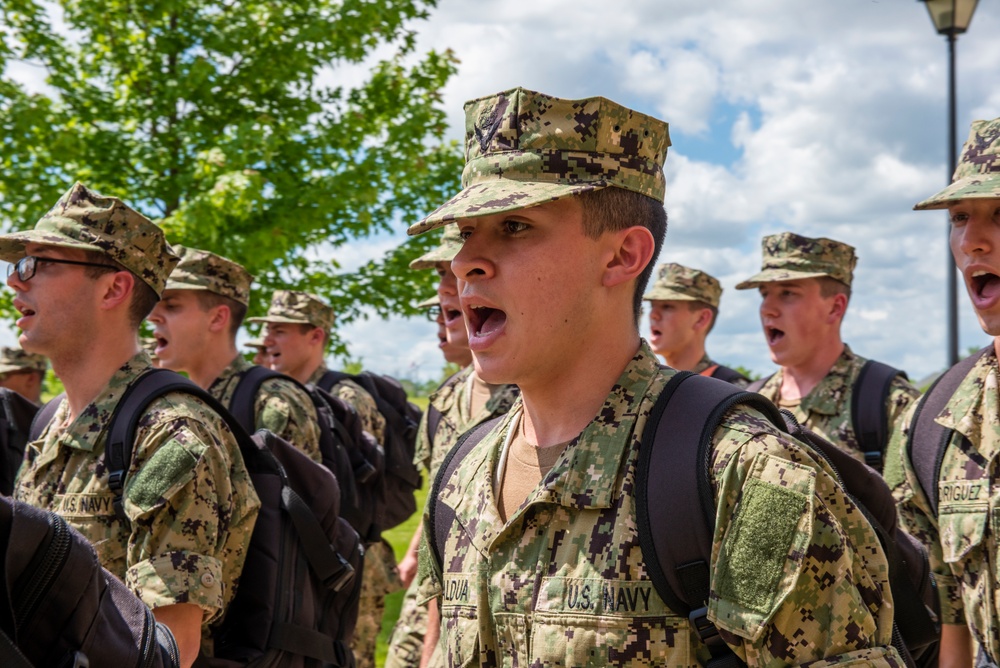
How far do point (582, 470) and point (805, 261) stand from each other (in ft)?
18.2

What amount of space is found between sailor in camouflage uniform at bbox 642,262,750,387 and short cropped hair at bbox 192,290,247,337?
143 inches

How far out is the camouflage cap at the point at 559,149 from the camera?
2.67 metres

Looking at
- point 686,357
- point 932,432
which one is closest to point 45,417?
point 932,432

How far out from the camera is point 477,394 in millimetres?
6766

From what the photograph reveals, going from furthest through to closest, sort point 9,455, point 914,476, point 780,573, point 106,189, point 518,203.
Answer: point 106,189, point 9,455, point 914,476, point 518,203, point 780,573

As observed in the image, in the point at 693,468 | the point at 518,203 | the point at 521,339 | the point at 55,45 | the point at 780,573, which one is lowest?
the point at 780,573

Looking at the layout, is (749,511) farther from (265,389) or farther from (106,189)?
(106,189)

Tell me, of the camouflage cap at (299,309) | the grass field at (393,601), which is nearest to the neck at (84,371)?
the grass field at (393,601)

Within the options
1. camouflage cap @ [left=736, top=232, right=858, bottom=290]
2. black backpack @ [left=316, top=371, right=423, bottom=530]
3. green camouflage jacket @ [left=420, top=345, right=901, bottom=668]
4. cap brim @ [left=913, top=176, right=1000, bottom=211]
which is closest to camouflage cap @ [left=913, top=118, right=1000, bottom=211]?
cap brim @ [left=913, top=176, right=1000, bottom=211]

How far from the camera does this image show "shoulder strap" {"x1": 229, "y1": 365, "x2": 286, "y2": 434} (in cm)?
683

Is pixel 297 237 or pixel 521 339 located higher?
pixel 297 237

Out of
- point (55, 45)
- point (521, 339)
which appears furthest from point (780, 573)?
point (55, 45)

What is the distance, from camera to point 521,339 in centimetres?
263

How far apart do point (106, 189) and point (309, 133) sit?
2.42 meters
